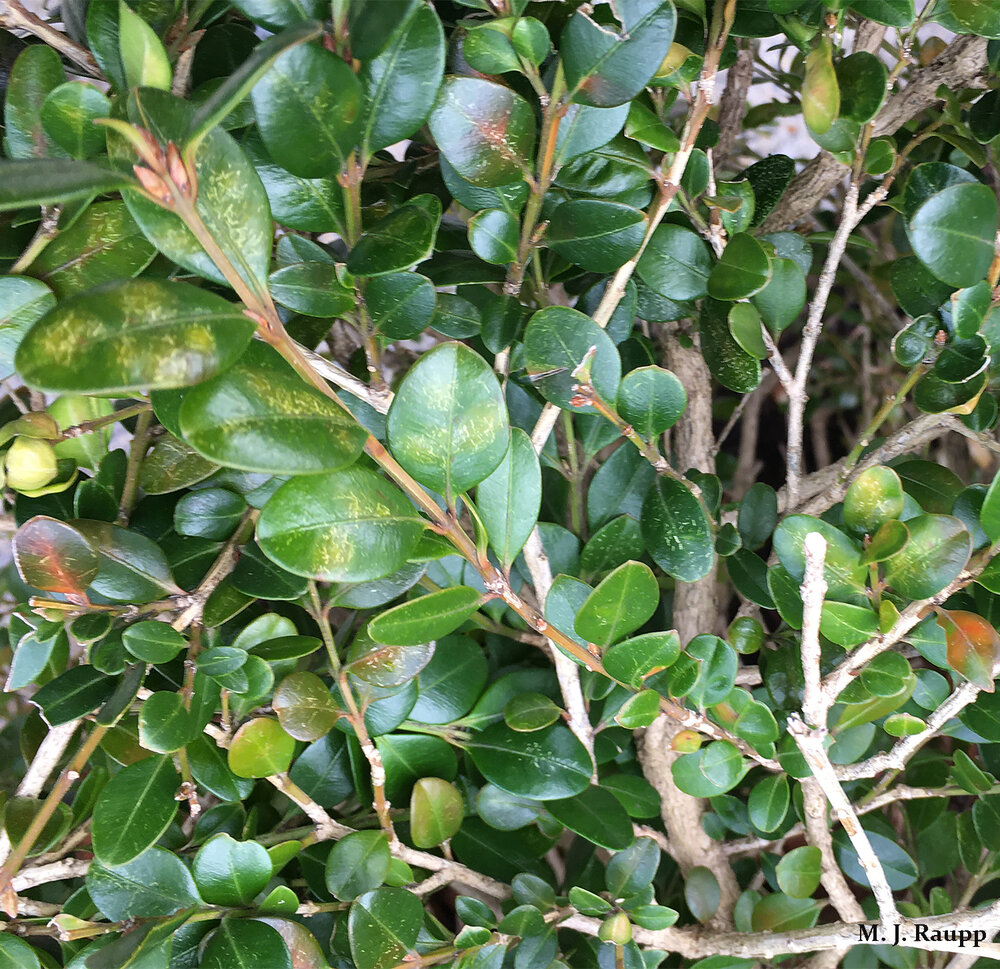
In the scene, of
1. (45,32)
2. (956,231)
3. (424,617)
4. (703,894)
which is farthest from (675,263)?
(703,894)

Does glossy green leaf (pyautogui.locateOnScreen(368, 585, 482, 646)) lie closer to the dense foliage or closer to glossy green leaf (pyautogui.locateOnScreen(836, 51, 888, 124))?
the dense foliage

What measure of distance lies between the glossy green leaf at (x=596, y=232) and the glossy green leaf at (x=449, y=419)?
112 mm

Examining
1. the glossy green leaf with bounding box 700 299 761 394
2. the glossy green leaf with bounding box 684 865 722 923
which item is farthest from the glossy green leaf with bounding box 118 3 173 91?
the glossy green leaf with bounding box 684 865 722 923

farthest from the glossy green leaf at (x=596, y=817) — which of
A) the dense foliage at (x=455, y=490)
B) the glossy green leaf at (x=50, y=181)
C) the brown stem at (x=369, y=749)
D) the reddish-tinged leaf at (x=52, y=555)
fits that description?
the glossy green leaf at (x=50, y=181)

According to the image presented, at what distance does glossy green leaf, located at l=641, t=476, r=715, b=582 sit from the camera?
0.46 meters

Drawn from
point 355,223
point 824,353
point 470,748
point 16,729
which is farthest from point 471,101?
point 824,353

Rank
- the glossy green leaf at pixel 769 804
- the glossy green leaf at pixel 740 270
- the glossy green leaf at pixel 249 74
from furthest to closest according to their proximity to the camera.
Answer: the glossy green leaf at pixel 769 804
the glossy green leaf at pixel 740 270
the glossy green leaf at pixel 249 74

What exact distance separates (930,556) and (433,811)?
1.09ft

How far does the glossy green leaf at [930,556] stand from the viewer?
0.39 meters

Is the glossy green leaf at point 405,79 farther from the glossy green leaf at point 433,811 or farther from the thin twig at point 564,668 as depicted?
the glossy green leaf at point 433,811

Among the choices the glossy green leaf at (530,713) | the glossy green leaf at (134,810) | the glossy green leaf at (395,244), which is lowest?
the glossy green leaf at (530,713)

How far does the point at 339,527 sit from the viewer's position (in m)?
0.33

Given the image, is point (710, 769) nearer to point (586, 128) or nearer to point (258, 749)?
point (258, 749)

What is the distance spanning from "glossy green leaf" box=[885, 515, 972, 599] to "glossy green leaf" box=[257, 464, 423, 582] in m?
0.25
